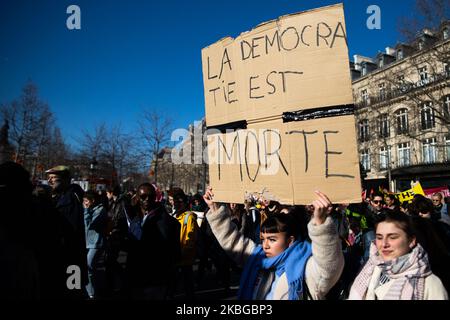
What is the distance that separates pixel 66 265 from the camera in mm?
2574

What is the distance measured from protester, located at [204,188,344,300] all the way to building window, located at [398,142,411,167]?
34796 mm

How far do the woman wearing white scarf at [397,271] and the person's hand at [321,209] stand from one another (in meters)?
0.51

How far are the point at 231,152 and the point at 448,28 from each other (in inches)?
691

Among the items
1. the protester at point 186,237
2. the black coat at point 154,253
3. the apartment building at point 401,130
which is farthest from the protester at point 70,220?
the apartment building at point 401,130

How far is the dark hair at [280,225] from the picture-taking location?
7.59ft

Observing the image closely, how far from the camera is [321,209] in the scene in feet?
6.24

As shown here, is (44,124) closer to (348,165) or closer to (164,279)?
(164,279)

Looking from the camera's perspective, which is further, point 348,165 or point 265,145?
point 265,145

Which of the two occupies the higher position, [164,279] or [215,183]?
[215,183]

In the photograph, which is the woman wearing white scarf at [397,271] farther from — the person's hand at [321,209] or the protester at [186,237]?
the protester at [186,237]

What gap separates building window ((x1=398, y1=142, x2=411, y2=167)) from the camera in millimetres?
32656

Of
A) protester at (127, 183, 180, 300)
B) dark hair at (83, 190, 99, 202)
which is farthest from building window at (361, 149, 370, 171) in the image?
protester at (127, 183, 180, 300)

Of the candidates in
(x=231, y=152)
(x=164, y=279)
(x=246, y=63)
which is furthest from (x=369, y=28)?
(x=164, y=279)

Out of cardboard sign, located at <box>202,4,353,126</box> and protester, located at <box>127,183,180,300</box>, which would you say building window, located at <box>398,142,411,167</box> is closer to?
protester, located at <box>127,183,180,300</box>
